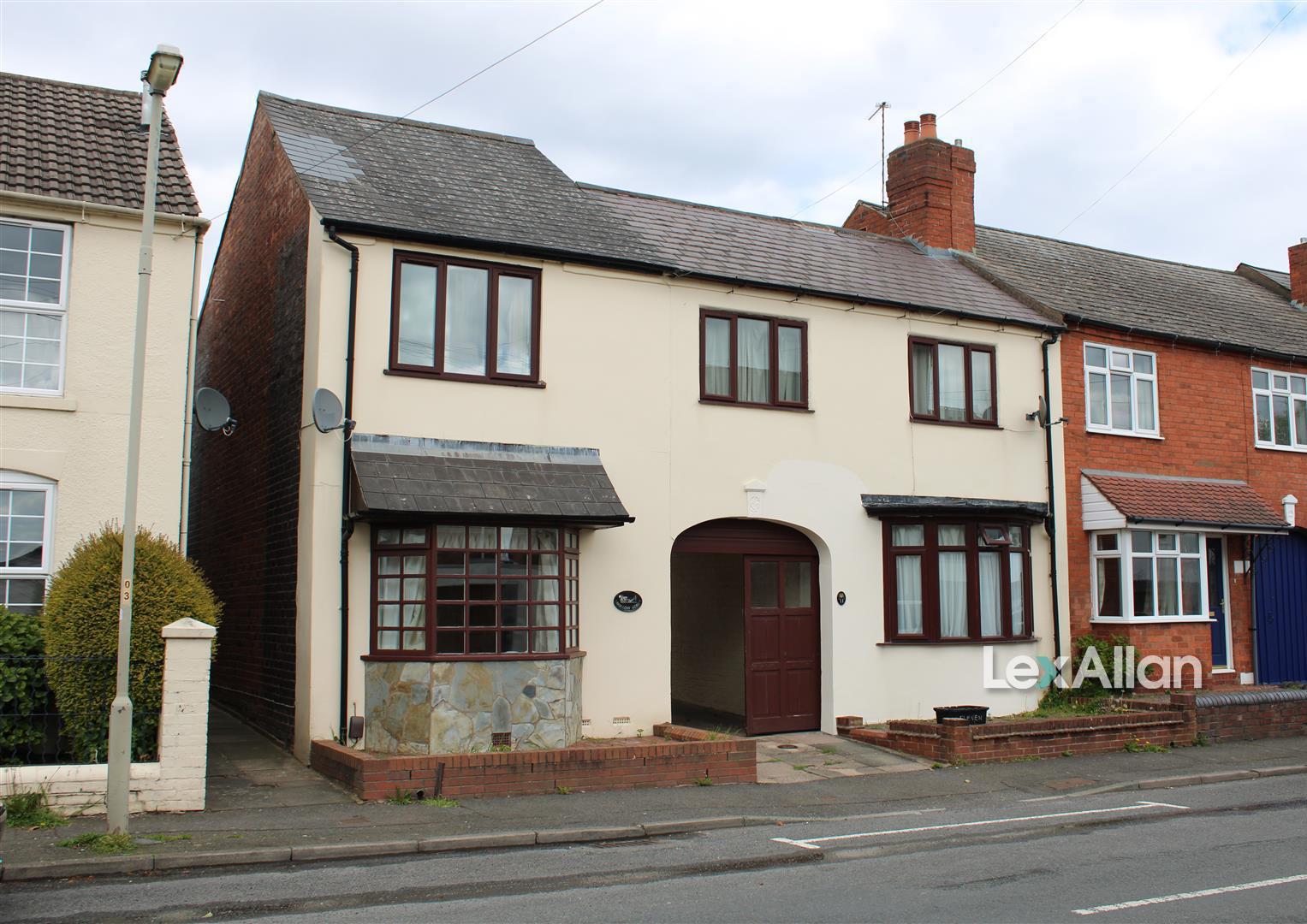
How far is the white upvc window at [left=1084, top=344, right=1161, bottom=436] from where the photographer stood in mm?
19141

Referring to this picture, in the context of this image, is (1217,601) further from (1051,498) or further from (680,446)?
(680,446)

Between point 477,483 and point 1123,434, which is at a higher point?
point 1123,434

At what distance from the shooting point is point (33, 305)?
41.0ft

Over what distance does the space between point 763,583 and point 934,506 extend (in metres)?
2.63

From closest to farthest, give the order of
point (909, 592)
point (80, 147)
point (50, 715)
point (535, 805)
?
point (50, 715), point (535, 805), point (80, 147), point (909, 592)

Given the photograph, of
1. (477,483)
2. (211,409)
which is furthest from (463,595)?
(211,409)

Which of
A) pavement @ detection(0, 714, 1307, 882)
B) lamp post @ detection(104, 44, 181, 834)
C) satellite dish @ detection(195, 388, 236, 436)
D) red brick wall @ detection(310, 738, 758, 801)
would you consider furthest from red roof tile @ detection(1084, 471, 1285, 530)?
lamp post @ detection(104, 44, 181, 834)

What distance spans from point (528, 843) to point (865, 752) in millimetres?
6456

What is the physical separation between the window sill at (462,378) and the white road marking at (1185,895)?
8.91 metres

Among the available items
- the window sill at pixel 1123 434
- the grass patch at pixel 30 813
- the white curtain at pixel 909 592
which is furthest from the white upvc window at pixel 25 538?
the window sill at pixel 1123 434

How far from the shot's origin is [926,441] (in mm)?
17484

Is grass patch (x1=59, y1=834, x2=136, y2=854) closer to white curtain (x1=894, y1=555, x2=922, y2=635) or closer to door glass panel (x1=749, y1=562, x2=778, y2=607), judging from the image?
door glass panel (x1=749, y1=562, x2=778, y2=607)

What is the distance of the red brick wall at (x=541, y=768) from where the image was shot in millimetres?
11344

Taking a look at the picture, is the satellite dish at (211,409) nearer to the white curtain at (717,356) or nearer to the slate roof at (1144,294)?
the white curtain at (717,356)
